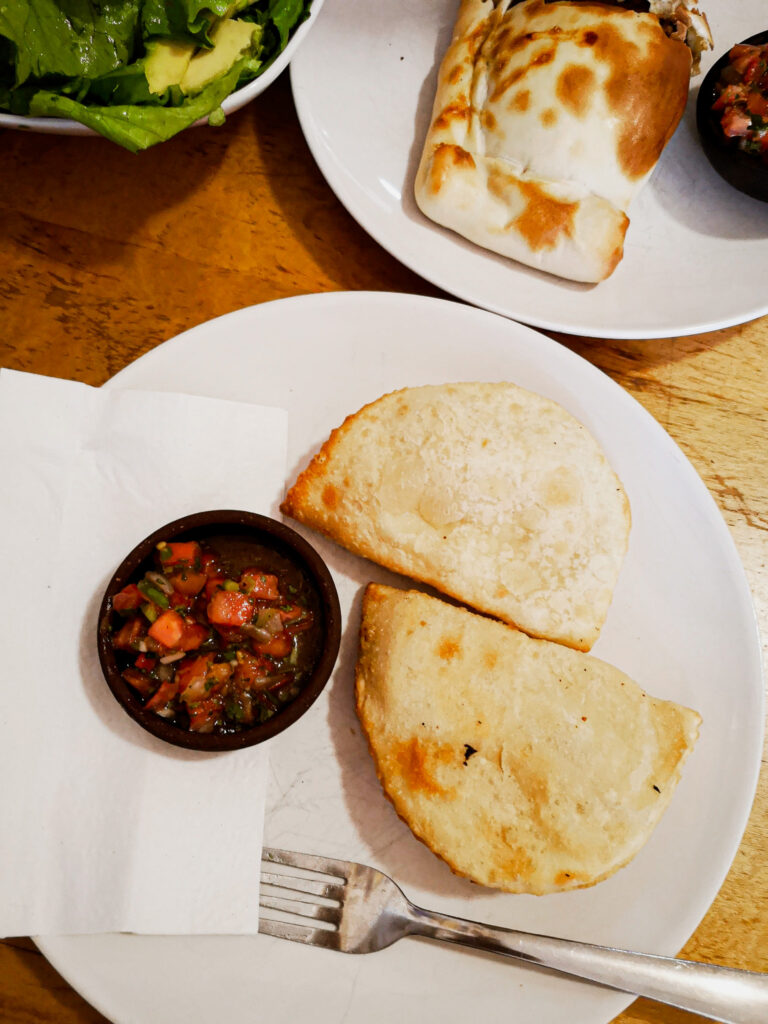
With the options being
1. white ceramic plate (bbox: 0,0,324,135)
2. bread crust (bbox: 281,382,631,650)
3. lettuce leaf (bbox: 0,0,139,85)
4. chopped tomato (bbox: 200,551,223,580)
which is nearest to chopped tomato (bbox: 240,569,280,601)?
chopped tomato (bbox: 200,551,223,580)

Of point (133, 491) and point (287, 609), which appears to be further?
point (133, 491)

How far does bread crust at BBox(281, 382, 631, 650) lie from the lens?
2373 millimetres

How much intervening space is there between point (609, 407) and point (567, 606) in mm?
725

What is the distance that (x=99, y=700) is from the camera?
7.50 feet

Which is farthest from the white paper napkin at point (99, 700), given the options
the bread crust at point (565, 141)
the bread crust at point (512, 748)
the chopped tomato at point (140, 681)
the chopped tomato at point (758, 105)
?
the chopped tomato at point (758, 105)

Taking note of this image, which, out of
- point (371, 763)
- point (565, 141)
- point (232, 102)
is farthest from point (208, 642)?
point (565, 141)

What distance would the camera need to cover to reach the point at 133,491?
2404 millimetres

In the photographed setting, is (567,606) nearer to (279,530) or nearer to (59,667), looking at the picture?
(279,530)

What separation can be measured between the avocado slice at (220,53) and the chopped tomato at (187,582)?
145cm

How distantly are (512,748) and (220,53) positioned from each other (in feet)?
7.29

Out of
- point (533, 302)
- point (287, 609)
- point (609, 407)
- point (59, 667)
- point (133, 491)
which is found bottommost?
point (59, 667)

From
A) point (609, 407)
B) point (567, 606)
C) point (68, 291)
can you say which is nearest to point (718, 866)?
point (567, 606)

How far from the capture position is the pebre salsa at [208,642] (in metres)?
2.13

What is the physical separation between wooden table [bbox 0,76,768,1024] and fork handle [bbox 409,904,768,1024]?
2.02 feet
